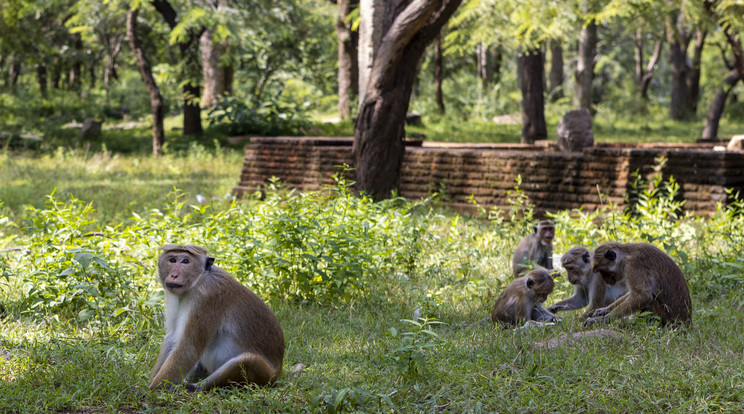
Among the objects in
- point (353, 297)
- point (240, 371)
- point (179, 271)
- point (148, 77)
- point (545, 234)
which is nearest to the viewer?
point (179, 271)

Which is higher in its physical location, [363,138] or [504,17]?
[504,17]

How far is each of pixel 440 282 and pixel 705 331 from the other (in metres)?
2.72

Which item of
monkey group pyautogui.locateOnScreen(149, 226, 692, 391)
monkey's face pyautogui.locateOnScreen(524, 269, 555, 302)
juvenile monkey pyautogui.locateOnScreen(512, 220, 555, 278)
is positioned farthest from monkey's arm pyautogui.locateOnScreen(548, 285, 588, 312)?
monkey group pyautogui.locateOnScreen(149, 226, 692, 391)

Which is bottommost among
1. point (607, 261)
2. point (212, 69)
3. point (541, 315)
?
point (541, 315)

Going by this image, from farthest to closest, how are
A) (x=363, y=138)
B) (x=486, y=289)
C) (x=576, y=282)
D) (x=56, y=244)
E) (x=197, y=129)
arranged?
(x=197, y=129) → (x=363, y=138) → (x=486, y=289) → (x=56, y=244) → (x=576, y=282)

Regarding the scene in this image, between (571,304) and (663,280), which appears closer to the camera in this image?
(663,280)

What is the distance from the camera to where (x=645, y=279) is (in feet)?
18.4

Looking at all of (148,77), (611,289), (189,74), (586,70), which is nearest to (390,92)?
(611,289)

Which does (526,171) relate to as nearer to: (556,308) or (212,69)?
(556,308)

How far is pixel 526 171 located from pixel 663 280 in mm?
6277

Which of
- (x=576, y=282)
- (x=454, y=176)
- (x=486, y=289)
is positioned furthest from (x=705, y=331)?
(x=454, y=176)

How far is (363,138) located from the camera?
10719 millimetres

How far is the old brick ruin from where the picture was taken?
34.8 feet

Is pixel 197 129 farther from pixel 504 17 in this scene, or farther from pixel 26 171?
pixel 504 17
